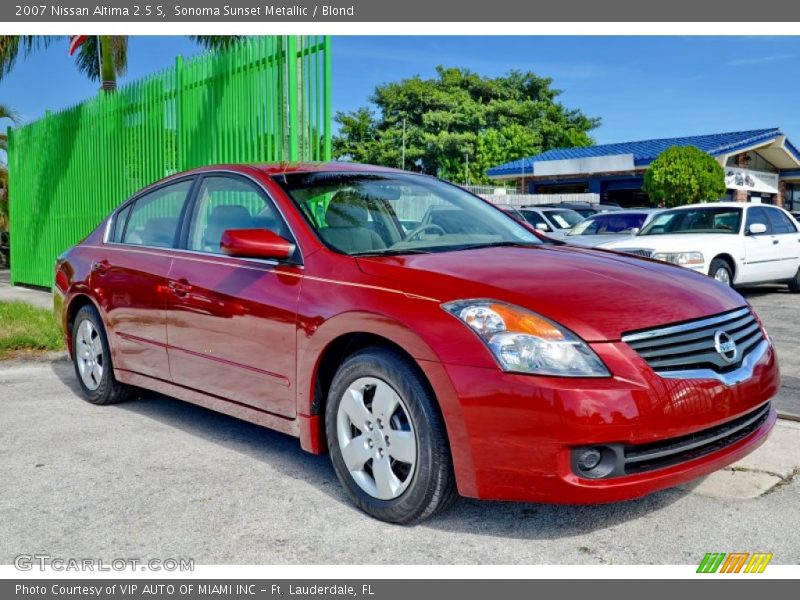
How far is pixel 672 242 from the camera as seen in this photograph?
10391mm

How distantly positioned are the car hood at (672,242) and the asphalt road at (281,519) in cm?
664

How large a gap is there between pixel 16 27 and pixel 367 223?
5.35 m

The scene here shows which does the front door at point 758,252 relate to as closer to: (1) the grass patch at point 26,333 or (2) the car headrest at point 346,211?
(2) the car headrest at point 346,211

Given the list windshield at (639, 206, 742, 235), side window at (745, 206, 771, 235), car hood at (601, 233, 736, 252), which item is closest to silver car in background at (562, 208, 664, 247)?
windshield at (639, 206, 742, 235)

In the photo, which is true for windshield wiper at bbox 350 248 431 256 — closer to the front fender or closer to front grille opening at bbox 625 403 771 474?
the front fender

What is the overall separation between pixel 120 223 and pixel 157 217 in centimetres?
66

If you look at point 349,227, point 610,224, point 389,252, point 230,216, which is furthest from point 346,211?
point 610,224

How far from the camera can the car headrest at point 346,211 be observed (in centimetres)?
408

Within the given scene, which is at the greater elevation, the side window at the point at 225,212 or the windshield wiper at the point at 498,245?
the side window at the point at 225,212

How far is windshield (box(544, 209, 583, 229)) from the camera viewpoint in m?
17.6

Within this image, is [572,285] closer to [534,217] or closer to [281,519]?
[281,519]

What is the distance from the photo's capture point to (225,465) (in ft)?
13.8

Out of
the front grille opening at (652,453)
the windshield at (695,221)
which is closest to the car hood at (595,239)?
the windshield at (695,221)
